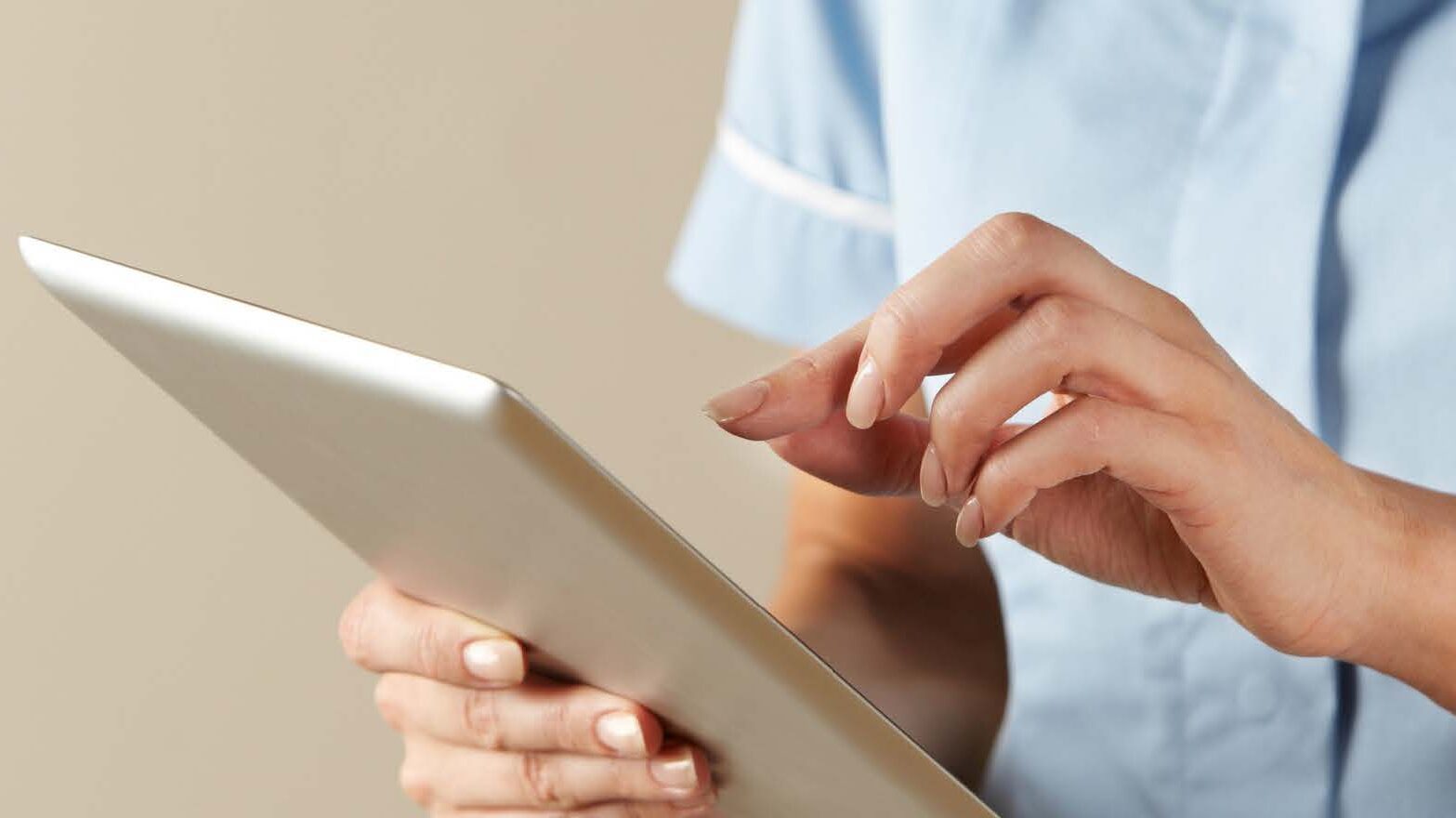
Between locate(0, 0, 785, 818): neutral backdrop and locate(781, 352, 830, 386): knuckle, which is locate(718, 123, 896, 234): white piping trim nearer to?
locate(781, 352, 830, 386): knuckle

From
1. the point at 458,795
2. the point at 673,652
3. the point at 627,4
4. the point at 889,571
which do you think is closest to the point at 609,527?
the point at 673,652

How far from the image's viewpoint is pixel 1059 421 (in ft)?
1.44

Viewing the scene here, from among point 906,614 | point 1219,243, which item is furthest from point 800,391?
point 906,614

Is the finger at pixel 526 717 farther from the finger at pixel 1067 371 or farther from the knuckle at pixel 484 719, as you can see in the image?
the finger at pixel 1067 371

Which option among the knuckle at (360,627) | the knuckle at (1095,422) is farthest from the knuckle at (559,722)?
the knuckle at (1095,422)

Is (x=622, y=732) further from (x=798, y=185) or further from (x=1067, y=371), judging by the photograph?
(x=798, y=185)

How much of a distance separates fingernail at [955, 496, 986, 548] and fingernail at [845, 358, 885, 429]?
39 millimetres

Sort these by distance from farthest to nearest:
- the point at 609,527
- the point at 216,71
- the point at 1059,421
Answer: the point at 216,71 → the point at 1059,421 → the point at 609,527

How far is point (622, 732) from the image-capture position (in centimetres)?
53

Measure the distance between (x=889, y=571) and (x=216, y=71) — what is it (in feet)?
2.68

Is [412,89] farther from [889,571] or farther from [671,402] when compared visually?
[889,571]

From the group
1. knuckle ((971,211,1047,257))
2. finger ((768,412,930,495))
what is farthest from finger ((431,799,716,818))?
knuckle ((971,211,1047,257))

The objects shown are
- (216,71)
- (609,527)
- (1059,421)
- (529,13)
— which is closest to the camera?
(609,527)

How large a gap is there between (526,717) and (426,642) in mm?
51
